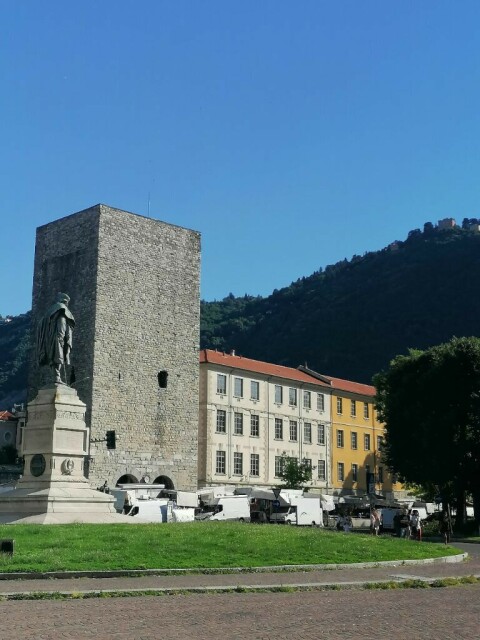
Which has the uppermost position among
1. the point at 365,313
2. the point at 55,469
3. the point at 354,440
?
the point at 365,313

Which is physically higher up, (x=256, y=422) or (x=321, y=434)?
(x=256, y=422)

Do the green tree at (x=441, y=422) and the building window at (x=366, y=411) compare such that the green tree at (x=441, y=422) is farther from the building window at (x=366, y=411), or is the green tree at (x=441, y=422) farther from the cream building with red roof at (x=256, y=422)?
the building window at (x=366, y=411)

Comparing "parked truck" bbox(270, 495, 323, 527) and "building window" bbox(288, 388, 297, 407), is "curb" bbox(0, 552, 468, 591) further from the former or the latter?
"building window" bbox(288, 388, 297, 407)

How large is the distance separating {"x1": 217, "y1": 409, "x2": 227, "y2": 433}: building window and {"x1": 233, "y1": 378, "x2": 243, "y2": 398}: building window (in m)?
2.09

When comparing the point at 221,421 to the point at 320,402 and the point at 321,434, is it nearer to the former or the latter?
the point at 321,434

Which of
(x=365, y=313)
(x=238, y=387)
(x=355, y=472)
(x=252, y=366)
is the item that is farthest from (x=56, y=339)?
(x=365, y=313)

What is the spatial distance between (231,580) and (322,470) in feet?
180

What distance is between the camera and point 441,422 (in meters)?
43.8

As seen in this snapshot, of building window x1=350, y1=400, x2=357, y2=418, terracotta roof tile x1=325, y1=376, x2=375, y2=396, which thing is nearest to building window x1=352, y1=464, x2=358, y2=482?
building window x1=350, y1=400, x2=357, y2=418

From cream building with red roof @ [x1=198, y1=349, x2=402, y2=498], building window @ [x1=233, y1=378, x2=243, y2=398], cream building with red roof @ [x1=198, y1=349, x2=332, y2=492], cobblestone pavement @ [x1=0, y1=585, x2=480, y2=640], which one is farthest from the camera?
building window @ [x1=233, y1=378, x2=243, y2=398]

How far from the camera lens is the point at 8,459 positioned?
63.1 meters

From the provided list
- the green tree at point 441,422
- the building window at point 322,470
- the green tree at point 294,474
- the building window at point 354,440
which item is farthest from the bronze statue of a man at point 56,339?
the building window at point 354,440

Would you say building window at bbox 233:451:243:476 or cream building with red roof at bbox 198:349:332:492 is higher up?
cream building with red roof at bbox 198:349:332:492

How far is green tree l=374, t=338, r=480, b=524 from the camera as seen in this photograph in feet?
143
